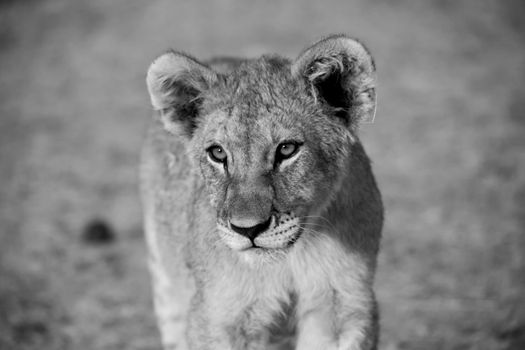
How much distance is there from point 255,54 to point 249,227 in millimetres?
11245

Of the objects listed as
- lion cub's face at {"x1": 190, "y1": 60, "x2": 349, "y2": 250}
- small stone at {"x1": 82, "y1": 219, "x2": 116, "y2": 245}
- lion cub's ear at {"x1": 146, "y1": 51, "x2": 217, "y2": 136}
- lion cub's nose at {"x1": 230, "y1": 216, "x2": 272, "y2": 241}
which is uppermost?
lion cub's ear at {"x1": 146, "y1": 51, "x2": 217, "y2": 136}

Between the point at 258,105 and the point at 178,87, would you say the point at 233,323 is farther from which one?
the point at 178,87

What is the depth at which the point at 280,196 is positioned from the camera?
417cm

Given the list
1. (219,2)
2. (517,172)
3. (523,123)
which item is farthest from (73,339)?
(219,2)

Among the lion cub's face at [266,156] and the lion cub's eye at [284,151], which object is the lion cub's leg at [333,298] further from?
the lion cub's eye at [284,151]

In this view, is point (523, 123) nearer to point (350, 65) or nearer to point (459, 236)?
point (459, 236)

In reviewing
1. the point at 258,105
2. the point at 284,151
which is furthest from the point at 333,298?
the point at 258,105

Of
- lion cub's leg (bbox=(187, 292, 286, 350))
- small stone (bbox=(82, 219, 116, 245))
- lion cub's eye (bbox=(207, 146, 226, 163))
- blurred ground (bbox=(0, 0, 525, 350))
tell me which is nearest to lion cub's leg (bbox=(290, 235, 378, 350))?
lion cub's leg (bbox=(187, 292, 286, 350))

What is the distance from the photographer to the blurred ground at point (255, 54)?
7.66m

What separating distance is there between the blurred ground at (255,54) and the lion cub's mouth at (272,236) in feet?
9.27

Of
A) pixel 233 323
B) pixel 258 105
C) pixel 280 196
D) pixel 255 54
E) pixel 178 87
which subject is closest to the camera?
pixel 280 196

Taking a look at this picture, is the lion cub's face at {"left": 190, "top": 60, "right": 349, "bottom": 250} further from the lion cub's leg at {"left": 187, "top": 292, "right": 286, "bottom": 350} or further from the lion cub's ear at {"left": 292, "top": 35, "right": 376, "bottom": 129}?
the lion cub's leg at {"left": 187, "top": 292, "right": 286, "bottom": 350}

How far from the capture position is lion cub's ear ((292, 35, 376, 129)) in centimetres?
423

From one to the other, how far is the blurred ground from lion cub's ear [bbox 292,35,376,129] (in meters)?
2.84
